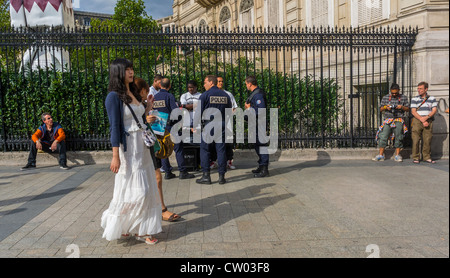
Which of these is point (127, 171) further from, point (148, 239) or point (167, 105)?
point (167, 105)

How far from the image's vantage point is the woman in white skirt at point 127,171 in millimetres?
4008

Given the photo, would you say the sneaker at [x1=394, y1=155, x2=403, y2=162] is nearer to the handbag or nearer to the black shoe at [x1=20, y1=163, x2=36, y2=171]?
the handbag

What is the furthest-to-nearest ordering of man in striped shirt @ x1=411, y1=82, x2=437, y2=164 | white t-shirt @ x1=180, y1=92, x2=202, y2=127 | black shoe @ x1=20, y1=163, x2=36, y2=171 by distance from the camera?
man in striped shirt @ x1=411, y1=82, x2=437, y2=164 < black shoe @ x1=20, y1=163, x2=36, y2=171 < white t-shirt @ x1=180, y1=92, x2=202, y2=127

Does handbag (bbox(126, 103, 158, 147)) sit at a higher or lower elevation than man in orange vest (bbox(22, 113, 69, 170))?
higher

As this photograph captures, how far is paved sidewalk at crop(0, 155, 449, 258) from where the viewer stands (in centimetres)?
405

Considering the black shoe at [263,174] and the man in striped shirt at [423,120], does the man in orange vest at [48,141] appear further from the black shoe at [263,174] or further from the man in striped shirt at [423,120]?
the man in striped shirt at [423,120]

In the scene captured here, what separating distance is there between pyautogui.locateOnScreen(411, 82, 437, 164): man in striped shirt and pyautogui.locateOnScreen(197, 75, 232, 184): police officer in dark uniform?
183 inches

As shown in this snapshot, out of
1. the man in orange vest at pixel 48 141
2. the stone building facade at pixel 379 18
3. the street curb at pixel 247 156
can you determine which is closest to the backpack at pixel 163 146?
the stone building facade at pixel 379 18

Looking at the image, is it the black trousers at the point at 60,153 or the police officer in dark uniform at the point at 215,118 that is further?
the black trousers at the point at 60,153

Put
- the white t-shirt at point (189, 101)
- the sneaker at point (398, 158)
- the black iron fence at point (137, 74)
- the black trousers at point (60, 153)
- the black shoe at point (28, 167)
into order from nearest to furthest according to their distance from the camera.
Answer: the white t-shirt at point (189, 101)
the black shoe at point (28, 167)
the black trousers at point (60, 153)
the black iron fence at point (137, 74)
the sneaker at point (398, 158)

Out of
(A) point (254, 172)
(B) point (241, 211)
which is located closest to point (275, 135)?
(A) point (254, 172)

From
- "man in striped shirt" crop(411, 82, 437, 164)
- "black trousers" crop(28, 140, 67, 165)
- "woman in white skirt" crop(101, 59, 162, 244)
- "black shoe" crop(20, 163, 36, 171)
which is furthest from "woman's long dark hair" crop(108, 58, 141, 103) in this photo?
"man in striped shirt" crop(411, 82, 437, 164)

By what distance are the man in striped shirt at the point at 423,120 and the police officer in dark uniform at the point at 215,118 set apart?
15.2 feet

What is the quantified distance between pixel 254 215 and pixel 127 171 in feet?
6.29
